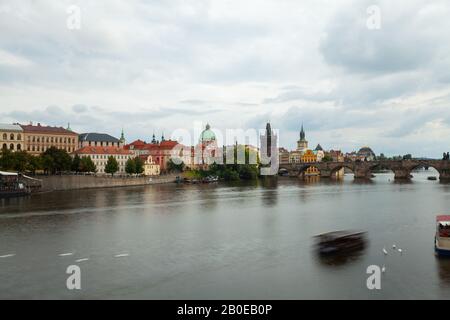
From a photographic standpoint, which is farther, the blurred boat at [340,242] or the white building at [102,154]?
the white building at [102,154]

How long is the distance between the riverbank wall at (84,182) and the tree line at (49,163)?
4.32 meters

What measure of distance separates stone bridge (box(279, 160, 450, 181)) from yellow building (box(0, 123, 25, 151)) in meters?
69.0

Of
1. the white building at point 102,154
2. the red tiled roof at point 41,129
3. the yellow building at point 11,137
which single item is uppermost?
the red tiled roof at point 41,129

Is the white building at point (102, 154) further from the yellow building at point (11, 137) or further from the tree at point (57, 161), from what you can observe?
the tree at point (57, 161)

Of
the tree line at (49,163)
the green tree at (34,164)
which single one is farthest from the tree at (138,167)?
the green tree at (34,164)

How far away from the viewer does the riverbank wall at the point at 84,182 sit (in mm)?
68812

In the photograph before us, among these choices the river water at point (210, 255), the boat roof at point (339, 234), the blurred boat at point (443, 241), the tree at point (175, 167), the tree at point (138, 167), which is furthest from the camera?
the tree at point (175, 167)

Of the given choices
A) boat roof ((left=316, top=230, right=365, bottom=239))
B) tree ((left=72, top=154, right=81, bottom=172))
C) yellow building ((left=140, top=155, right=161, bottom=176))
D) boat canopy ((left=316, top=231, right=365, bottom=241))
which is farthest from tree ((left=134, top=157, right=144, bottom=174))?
boat canopy ((left=316, top=231, right=365, bottom=241))

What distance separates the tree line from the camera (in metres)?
69.1

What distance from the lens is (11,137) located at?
91.3m

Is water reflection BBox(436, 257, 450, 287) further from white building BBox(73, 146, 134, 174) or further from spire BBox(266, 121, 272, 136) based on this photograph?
spire BBox(266, 121, 272, 136)

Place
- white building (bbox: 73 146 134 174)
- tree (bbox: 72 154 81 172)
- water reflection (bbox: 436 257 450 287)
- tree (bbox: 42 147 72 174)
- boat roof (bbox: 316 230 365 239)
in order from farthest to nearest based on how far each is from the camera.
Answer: white building (bbox: 73 146 134 174)
tree (bbox: 72 154 81 172)
tree (bbox: 42 147 72 174)
boat roof (bbox: 316 230 365 239)
water reflection (bbox: 436 257 450 287)
